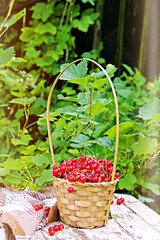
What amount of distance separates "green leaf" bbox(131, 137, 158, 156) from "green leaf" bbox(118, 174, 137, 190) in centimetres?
11

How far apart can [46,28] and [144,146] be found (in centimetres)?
132

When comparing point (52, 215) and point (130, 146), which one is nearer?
point (52, 215)

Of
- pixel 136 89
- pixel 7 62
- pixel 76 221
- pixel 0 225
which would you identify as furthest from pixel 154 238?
pixel 136 89

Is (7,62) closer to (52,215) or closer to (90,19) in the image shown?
(52,215)

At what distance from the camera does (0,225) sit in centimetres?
150

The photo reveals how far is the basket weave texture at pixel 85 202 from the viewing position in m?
1.46

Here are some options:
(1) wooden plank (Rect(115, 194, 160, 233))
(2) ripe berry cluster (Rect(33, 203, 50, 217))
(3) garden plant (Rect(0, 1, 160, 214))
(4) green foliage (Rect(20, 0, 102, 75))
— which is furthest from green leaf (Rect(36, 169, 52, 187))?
(4) green foliage (Rect(20, 0, 102, 75))

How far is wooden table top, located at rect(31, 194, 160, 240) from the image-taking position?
4.78ft

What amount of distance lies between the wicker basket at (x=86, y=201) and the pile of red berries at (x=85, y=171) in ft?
0.06

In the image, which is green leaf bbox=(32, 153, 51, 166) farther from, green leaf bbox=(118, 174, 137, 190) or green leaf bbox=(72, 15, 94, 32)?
green leaf bbox=(72, 15, 94, 32)

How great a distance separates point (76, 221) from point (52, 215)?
0.30 feet

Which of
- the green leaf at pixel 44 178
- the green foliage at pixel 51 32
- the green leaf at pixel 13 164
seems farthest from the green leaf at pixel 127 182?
the green foliage at pixel 51 32

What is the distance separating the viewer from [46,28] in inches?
113

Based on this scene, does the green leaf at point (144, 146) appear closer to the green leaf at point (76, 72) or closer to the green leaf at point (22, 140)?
the green leaf at point (76, 72)
